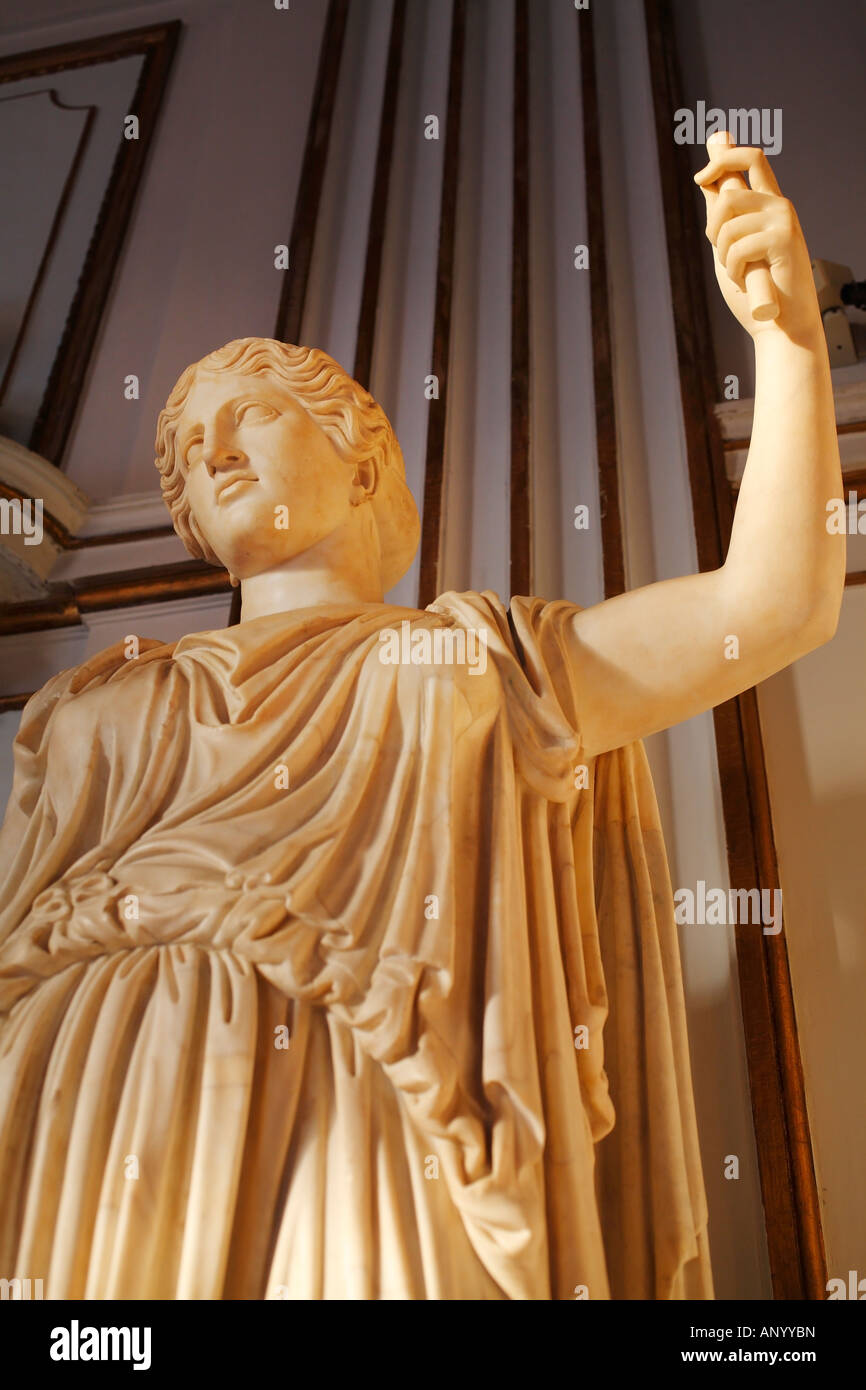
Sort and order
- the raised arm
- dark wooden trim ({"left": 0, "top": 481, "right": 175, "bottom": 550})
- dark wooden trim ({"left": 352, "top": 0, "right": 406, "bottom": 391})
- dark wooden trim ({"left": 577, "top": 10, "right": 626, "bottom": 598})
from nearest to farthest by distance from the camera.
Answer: the raised arm, dark wooden trim ({"left": 577, "top": 10, "right": 626, "bottom": 598}), dark wooden trim ({"left": 0, "top": 481, "right": 175, "bottom": 550}), dark wooden trim ({"left": 352, "top": 0, "right": 406, "bottom": 391})

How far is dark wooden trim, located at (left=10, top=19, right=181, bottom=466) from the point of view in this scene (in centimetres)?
429

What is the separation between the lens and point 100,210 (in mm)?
4926

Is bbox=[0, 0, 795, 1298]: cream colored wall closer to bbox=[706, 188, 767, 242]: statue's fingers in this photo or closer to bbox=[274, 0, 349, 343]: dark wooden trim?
bbox=[274, 0, 349, 343]: dark wooden trim

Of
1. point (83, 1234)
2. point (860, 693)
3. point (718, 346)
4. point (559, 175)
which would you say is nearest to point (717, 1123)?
point (860, 693)

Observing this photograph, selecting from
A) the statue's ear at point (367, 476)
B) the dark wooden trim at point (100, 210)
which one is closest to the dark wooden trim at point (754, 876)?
the statue's ear at point (367, 476)

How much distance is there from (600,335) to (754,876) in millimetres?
1788

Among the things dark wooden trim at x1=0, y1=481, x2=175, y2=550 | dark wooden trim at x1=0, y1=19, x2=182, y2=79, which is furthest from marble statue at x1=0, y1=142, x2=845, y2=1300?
dark wooden trim at x1=0, y1=19, x2=182, y2=79

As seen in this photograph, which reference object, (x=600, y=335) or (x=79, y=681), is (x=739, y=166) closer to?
(x=79, y=681)

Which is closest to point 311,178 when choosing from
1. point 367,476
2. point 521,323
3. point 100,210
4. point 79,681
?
point 100,210

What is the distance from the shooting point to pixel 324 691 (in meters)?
1.94

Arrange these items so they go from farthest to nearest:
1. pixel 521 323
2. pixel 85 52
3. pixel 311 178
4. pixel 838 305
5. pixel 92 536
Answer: pixel 85 52 → pixel 311 178 → pixel 521 323 → pixel 92 536 → pixel 838 305

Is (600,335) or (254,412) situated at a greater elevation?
(600,335)

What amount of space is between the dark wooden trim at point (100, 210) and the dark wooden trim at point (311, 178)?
627mm

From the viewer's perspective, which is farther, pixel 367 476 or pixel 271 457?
pixel 367 476
